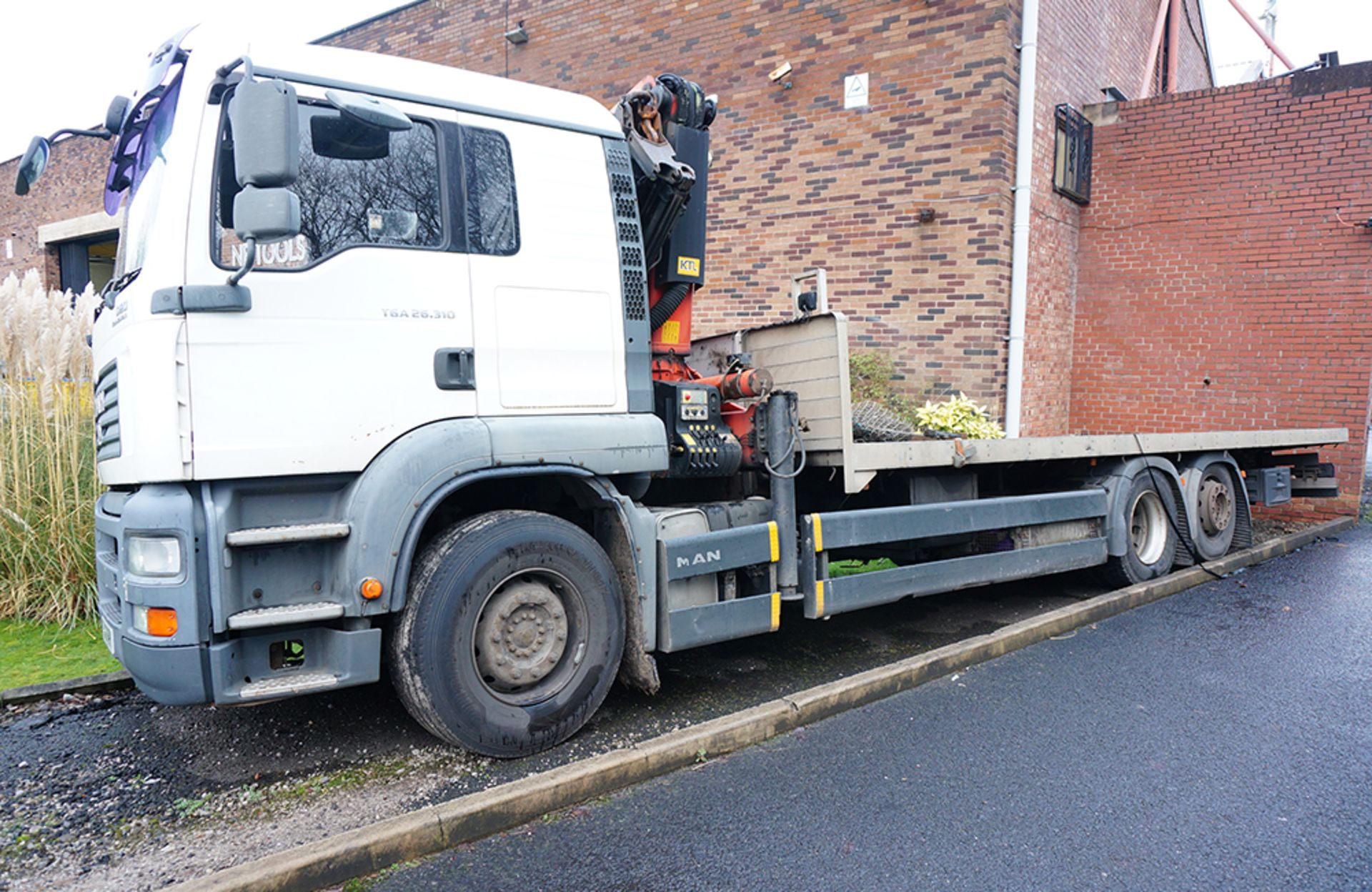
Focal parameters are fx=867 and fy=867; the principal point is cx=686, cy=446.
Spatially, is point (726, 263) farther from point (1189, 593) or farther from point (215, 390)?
point (215, 390)

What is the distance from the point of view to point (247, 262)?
2.97 meters

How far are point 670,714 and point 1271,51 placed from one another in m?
16.8

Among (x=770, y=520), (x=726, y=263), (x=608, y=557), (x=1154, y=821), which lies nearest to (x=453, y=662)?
(x=608, y=557)

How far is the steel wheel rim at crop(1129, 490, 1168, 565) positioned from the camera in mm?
7023

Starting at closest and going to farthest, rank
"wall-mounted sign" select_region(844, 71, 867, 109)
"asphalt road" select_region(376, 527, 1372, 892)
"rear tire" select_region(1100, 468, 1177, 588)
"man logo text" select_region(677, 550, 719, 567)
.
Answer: "asphalt road" select_region(376, 527, 1372, 892)
"man logo text" select_region(677, 550, 719, 567)
"rear tire" select_region(1100, 468, 1177, 588)
"wall-mounted sign" select_region(844, 71, 867, 109)

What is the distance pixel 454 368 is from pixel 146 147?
1607 mm

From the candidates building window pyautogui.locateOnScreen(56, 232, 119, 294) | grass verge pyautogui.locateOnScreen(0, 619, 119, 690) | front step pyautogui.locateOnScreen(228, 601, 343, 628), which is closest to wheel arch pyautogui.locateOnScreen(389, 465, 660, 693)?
front step pyautogui.locateOnScreen(228, 601, 343, 628)

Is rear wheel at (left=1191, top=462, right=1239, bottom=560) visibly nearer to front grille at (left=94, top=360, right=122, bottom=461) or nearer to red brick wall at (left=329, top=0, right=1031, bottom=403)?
red brick wall at (left=329, top=0, right=1031, bottom=403)

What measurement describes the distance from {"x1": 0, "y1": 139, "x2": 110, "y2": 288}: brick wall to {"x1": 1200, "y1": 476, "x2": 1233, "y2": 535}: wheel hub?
18299mm

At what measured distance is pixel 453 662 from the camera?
3.38m

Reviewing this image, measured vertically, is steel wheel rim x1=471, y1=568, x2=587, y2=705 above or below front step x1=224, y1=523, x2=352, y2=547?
below

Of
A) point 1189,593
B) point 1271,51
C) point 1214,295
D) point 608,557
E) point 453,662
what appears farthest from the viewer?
point 1271,51

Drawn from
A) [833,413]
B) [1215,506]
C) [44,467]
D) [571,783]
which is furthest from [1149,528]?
[44,467]

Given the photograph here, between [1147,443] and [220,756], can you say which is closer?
[220,756]
